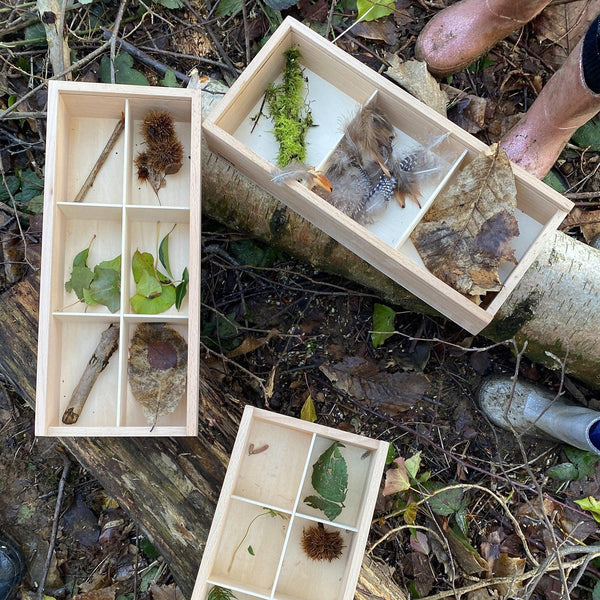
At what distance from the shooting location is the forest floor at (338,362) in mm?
2604

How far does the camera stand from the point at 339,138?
230 cm

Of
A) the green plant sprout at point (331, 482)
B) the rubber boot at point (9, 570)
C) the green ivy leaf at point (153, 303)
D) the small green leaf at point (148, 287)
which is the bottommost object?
the rubber boot at point (9, 570)

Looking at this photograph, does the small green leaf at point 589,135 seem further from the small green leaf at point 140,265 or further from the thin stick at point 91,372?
the thin stick at point 91,372

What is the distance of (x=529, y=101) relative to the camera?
2742mm

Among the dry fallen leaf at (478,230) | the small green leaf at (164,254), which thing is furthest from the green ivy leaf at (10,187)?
the dry fallen leaf at (478,230)

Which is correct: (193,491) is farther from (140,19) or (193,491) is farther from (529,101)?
(529,101)

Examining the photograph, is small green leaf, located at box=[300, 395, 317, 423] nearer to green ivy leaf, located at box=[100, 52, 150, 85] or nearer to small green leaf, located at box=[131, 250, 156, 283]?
small green leaf, located at box=[131, 250, 156, 283]

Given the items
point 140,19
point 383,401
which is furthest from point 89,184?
point 383,401

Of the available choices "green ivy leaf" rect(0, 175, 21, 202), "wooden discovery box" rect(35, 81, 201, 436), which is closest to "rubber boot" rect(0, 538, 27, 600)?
"wooden discovery box" rect(35, 81, 201, 436)

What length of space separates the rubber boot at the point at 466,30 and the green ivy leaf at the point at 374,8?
0.20 m

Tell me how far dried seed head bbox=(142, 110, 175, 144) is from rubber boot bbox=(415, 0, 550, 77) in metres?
1.28

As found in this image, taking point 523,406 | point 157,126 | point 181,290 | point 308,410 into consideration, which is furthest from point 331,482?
point 157,126

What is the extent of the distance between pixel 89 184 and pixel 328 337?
4.39 feet

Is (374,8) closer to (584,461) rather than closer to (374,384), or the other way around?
(374,384)
